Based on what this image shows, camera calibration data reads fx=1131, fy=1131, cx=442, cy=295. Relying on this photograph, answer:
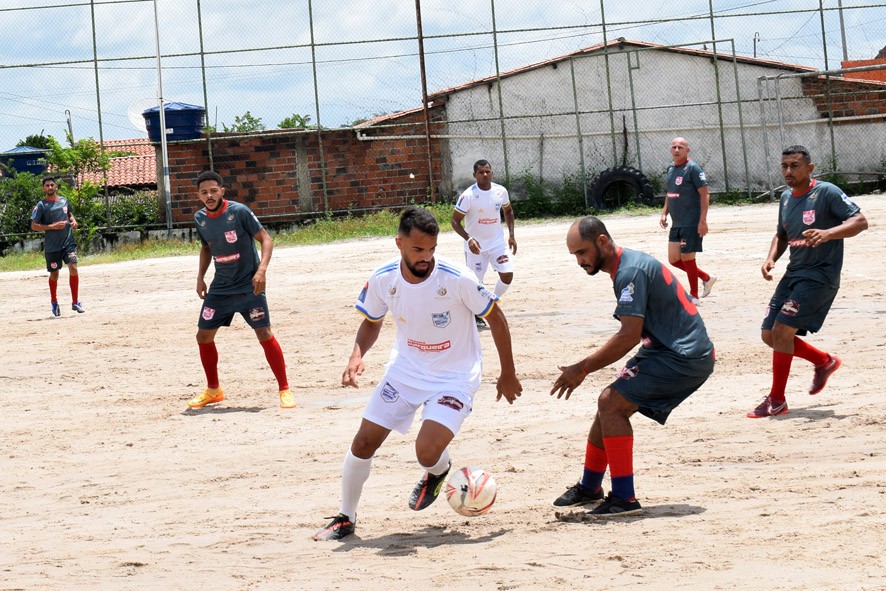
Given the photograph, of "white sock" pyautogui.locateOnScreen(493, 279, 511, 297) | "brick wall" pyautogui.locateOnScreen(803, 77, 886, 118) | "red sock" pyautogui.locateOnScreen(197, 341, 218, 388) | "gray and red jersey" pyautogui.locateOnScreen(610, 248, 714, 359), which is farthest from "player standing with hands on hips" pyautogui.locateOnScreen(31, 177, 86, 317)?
"brick wall" pyautogui.locateOnScreen(803, 77, 886, 118)

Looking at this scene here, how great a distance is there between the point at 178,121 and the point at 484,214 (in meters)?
15.5

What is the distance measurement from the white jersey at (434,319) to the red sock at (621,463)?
81 centimetres

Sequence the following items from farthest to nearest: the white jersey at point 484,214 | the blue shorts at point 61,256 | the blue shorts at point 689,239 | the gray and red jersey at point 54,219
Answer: the gray and red jersey at point 54,219
the blue shorts at point 61,256
the blue shorts at point 689,239
the white jersey at point 484,214

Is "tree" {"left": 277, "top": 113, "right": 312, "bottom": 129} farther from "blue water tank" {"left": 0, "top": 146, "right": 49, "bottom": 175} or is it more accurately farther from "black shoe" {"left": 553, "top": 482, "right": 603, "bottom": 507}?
"black shoe" {"left": 553, "top": 482, "right": 603, "bottom": 507}

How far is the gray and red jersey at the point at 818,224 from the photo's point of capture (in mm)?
8195

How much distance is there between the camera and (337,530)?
604 centimetres

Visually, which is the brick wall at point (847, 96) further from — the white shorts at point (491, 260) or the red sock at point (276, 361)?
the red sock at point (276, 361)

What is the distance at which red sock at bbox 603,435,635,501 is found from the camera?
605cm

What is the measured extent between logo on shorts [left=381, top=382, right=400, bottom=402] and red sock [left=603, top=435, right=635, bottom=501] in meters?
1.15

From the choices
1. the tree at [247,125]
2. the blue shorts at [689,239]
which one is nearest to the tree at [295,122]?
the tree at [247,125]

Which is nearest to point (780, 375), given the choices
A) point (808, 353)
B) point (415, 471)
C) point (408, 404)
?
point (808, 353)

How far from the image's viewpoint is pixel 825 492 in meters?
6.25

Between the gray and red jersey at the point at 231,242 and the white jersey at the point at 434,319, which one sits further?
the gray and red jersey at the point at 231,242

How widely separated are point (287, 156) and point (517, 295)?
1356 centimetres
